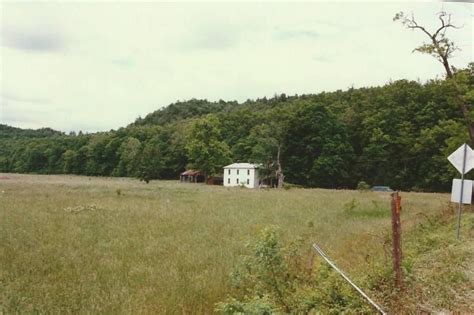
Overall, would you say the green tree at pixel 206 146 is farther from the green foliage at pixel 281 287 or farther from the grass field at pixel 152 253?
the green foliage at pixel 281 287

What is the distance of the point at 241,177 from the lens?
56906 millimetres

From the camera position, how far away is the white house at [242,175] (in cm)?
5628

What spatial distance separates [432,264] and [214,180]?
191 feet

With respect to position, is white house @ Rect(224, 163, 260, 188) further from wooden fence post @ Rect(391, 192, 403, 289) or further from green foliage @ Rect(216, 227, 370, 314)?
wooden fence post @ Rect(391, 192, 403, 289)

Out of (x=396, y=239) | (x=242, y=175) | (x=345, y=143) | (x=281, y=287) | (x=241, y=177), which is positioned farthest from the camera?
(x=242, y=175)

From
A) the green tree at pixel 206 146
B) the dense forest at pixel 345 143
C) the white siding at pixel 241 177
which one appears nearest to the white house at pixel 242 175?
the white siding at pixel 241 177

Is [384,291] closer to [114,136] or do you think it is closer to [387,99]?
[387,99]

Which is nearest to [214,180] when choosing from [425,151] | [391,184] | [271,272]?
[391,184]

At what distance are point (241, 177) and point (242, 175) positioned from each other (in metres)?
0.37

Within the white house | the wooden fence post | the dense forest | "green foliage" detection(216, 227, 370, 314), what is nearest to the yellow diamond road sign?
"green foliage" detection(216, 227, 370, 314)

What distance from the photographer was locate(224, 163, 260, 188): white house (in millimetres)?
56281

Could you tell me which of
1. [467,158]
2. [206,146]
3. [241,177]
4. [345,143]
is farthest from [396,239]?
[206,146]

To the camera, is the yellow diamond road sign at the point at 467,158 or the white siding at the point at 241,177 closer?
the yellow diamond road sign at the point at 467,158

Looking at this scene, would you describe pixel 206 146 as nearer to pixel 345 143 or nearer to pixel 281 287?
pixel 345 143
